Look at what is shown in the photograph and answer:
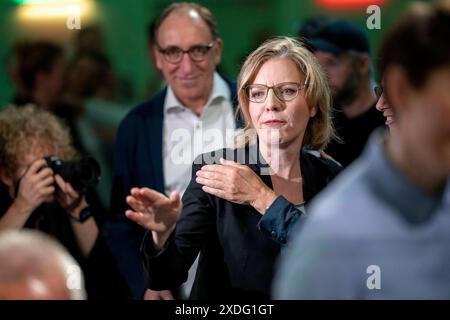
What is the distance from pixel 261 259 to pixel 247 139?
0.33 m

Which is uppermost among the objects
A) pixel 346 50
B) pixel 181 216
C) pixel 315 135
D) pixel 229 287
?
pixel 346 50

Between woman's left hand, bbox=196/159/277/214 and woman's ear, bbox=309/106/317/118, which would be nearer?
woman's left hand, bbox=196/159/277/214

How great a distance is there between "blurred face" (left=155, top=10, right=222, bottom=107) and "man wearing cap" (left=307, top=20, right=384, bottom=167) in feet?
1.20

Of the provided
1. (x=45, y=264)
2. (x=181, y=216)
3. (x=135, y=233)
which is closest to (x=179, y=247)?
(x=181, y=216)

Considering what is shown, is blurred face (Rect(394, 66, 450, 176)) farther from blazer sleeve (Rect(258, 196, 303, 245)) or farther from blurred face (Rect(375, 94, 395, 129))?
blurred face (Rect(375, 94, 395, 129))

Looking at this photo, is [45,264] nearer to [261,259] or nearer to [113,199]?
[261,259]

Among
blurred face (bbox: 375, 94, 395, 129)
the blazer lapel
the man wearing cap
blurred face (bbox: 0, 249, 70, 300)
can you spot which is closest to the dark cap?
the man wearing cap

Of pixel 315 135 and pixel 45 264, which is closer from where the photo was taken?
pixel 45 264

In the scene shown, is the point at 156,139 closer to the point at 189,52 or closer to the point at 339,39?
the point at 189,52

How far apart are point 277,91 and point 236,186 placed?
1.00ft

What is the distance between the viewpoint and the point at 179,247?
2.59 m

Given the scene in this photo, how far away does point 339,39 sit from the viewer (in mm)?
3793

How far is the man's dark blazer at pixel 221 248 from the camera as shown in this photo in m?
2.57

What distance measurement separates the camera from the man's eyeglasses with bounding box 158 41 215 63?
3.50 meters
